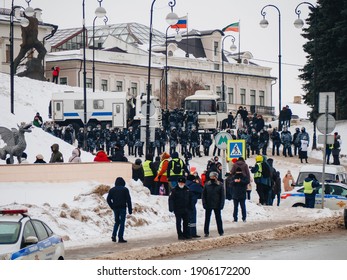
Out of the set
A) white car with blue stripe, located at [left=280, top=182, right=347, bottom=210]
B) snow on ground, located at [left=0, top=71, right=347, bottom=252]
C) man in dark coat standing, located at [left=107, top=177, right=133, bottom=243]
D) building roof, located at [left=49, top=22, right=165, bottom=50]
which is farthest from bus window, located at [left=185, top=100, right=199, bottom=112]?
man in dark coat standing, located at [left=107, top=177, right=133, bottom=243]

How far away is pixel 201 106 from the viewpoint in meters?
77.7

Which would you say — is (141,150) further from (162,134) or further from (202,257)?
(202,257)

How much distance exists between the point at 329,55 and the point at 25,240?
52.4 m

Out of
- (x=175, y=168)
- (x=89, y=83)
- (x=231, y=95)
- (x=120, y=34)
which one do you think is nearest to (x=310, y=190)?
(x=175, y=168)

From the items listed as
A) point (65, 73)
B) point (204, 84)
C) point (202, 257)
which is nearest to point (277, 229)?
point (202, 257)

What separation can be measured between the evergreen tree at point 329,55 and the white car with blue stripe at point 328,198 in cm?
2895

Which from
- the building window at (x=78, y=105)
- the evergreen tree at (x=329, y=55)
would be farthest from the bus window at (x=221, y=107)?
the building window at (x=78, y=105)

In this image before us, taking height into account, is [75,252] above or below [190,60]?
below

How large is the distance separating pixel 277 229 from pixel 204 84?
244 ft

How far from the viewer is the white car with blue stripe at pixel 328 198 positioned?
3853 cm

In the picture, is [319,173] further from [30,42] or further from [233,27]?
[30,42]

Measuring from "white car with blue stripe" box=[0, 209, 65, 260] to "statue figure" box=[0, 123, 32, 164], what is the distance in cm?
1763
